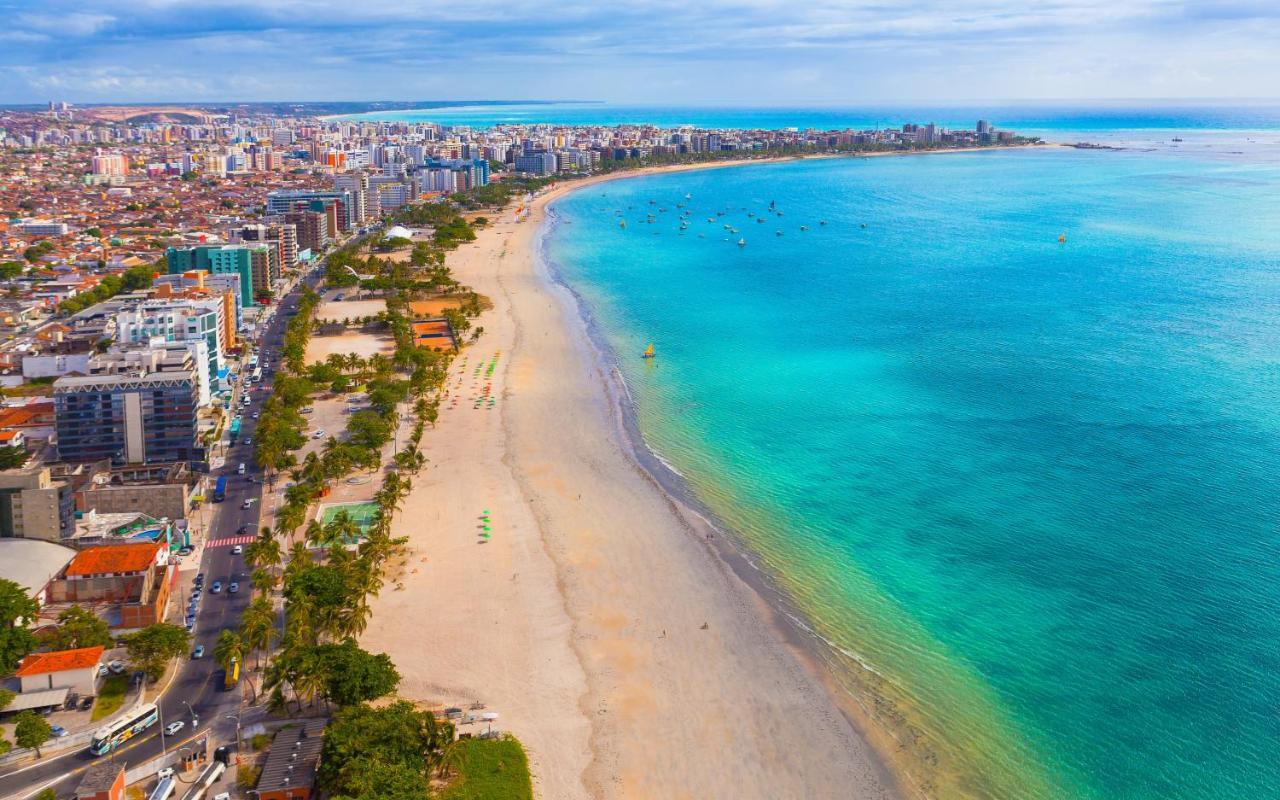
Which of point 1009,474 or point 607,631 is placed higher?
point 1009,474

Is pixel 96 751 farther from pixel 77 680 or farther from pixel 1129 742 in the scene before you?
pixel 1129 742

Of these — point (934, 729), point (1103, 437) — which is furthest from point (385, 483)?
point (1103, 437)

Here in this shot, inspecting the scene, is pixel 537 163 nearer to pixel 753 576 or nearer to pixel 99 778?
pixel 753 576

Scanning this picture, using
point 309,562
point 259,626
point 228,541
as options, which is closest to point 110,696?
point 259,626

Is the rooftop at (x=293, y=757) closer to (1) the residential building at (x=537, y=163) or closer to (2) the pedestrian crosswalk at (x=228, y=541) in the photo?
(2) the pedestrian crosswalk at (x=228, y=541)

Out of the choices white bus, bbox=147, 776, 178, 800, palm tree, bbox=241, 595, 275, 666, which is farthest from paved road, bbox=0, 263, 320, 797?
white bus, bbox=147, 776, 178, 800

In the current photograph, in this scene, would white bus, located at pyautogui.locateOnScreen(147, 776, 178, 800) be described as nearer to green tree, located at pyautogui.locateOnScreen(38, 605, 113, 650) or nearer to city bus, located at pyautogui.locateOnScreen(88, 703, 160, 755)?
city bus, located at pyautogui.locateOnScreen(88, 703, 160, 755)
